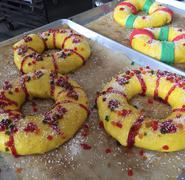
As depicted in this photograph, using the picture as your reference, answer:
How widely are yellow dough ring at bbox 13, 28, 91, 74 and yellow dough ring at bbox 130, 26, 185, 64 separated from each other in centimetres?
31

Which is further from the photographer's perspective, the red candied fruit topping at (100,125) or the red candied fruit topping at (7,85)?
the red candied fruit topping at (7,85)

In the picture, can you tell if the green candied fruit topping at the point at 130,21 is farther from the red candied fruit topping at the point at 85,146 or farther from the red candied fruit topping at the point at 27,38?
the red candied fruit topping at the point at 85,146

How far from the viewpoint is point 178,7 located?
229cm

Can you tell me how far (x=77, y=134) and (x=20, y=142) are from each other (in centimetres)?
26

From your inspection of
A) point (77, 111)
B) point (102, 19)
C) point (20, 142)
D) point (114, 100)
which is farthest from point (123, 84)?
point (102, 19)

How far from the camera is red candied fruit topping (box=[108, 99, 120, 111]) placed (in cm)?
139

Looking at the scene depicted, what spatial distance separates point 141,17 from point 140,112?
3.01 feet

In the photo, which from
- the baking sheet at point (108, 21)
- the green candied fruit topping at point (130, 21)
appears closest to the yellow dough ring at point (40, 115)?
the baking sheet at point (108, 21)

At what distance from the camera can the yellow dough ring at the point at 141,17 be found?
2076mm

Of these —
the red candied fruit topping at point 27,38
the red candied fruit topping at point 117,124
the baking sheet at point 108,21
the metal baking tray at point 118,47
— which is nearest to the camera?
the red candied fruit topping at point 117,124

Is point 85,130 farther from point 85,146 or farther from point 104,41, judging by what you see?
point 104,41

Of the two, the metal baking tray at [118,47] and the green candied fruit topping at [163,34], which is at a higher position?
the green candied fruit topping at [163,34]

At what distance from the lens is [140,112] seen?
1.41m

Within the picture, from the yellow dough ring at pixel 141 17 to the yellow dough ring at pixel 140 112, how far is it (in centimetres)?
53
